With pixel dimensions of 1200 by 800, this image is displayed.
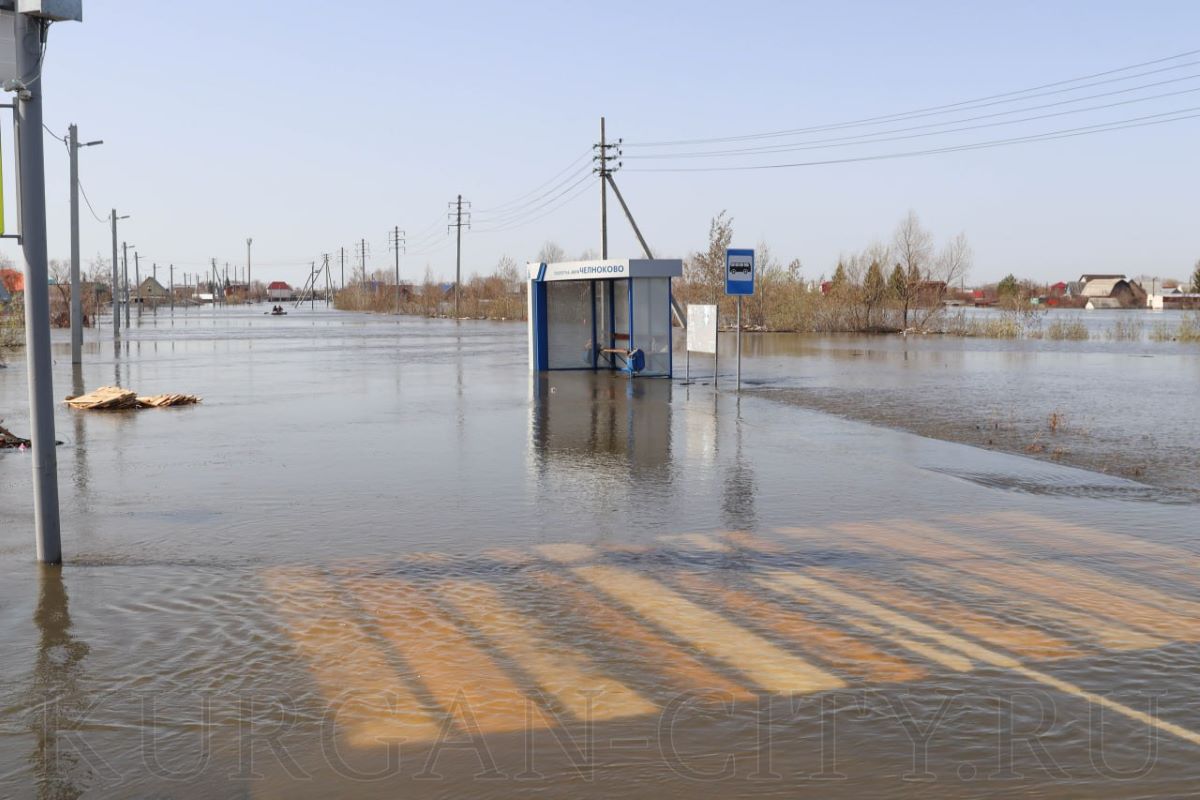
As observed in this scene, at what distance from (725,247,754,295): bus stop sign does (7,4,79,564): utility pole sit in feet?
46.5

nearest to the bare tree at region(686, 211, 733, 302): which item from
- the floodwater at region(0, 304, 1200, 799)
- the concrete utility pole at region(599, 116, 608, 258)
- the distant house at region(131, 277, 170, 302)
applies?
the concrete utility pole at region(599, 116, 608, 258)

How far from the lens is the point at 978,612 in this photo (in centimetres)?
632

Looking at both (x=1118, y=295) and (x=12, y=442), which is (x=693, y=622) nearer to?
(x=12, y=442)

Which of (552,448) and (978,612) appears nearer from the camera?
(978,612)

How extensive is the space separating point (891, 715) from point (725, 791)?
3.46ft

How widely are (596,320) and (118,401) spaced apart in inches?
454

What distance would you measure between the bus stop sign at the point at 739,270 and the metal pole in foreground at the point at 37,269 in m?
14.2

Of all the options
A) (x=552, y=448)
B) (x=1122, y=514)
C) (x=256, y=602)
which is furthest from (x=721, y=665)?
(x=552, y=448)

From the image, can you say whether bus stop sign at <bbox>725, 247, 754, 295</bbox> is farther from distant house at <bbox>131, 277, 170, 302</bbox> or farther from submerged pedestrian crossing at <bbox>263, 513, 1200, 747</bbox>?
distant house at <bbox>131, 277, 170, 302</bbox>

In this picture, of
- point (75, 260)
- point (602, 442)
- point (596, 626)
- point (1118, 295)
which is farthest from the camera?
point (1118, 295)

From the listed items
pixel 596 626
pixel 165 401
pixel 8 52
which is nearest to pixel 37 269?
pixel 8 52

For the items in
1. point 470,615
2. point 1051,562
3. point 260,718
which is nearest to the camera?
point 260,718

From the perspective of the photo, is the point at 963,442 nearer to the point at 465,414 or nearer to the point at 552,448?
the point at 552,448

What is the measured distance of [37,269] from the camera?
7285 millimetres
